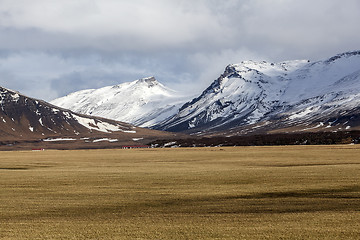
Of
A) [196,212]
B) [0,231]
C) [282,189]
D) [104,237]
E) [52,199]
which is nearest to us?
[104,237]

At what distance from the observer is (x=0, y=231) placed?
24953 millimetres

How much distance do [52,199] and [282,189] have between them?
1637 cm

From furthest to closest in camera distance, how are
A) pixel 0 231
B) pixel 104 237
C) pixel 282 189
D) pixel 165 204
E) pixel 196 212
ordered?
pixel 282 189, pixel 165 204, pixel 196 212, pixel 0 231, pixel 104 237

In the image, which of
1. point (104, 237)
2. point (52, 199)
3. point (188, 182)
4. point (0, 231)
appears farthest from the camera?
point (188, 182)

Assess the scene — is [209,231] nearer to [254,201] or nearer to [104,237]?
[104,237]

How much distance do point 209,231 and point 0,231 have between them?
32.5ft

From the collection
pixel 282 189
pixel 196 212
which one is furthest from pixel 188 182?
pixel 196 212

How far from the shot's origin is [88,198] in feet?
119

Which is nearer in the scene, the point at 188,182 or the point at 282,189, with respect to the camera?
the point at 282,189

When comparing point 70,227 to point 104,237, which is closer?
point 104,237

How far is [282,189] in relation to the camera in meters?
38.5

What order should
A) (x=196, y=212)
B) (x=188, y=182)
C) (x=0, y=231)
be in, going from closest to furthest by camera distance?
(x=0, y=231) → (x=196, y=212) → (x=188, y=182)

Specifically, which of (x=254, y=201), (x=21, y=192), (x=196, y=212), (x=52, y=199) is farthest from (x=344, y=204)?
(x=21, y=192)

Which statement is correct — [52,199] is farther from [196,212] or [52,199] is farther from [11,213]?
[196,212]
